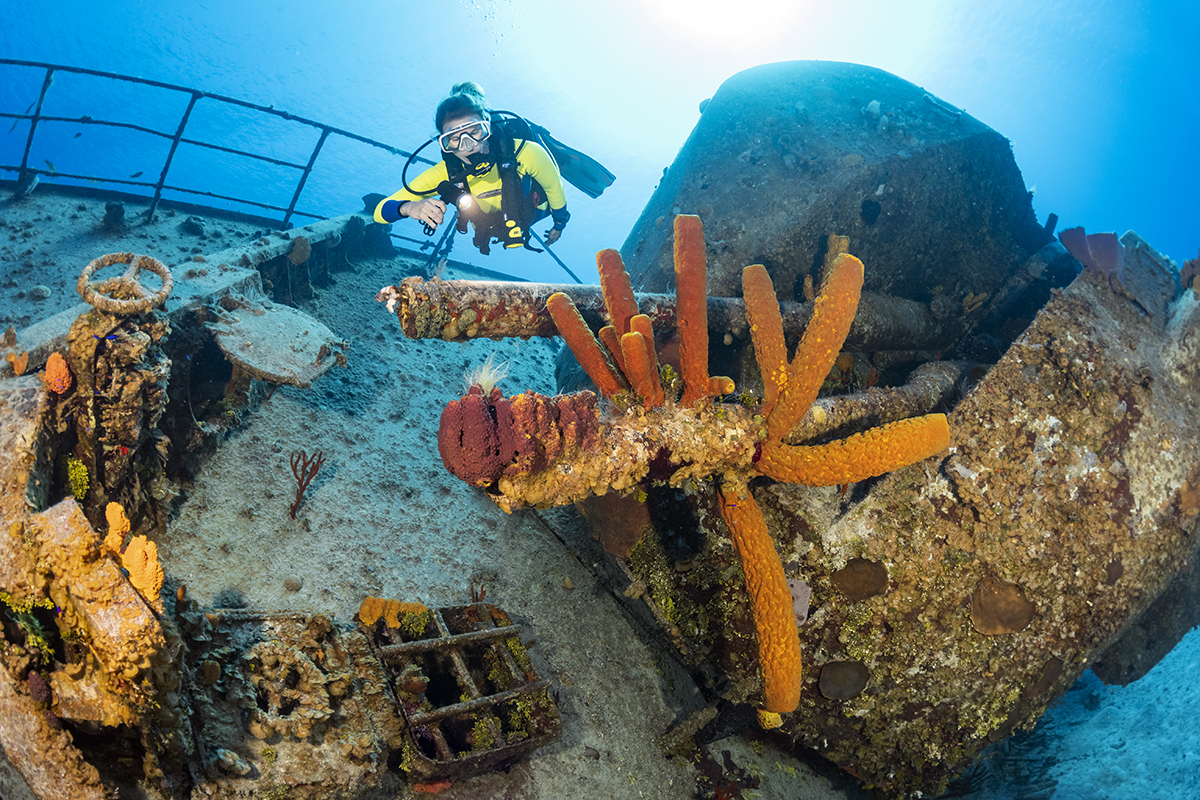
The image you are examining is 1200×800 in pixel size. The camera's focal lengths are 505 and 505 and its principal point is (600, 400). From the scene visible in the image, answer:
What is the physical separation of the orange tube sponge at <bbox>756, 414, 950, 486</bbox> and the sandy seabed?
7.31 ft

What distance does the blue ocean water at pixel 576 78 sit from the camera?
52.8 metres

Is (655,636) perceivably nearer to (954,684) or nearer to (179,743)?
(954,684)

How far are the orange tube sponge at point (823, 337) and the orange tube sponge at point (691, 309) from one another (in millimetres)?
416

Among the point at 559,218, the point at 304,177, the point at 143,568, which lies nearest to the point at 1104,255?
the point at 559,218

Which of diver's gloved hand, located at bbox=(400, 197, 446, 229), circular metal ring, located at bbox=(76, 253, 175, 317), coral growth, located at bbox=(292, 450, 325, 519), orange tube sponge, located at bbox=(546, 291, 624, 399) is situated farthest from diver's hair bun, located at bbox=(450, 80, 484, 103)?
coral growth, located at bbox=(292, 450, 325, 519)

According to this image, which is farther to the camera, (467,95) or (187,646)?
(467,95)

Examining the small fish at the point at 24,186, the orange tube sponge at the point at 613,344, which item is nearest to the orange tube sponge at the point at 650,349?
the orange tube sponge at the point at 613,344

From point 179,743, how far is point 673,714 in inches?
123

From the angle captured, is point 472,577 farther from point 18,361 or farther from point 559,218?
point 559,218

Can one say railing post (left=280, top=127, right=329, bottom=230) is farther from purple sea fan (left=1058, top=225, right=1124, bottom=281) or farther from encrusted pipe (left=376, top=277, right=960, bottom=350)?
purple sea fan (left=1058, top=225, right=1124, bottom=281)

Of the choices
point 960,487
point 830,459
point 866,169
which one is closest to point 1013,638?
point 960,487

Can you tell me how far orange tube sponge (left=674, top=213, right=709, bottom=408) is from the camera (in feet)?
8.21

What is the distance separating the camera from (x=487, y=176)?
5.14 metres

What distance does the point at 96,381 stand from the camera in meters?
3.10
